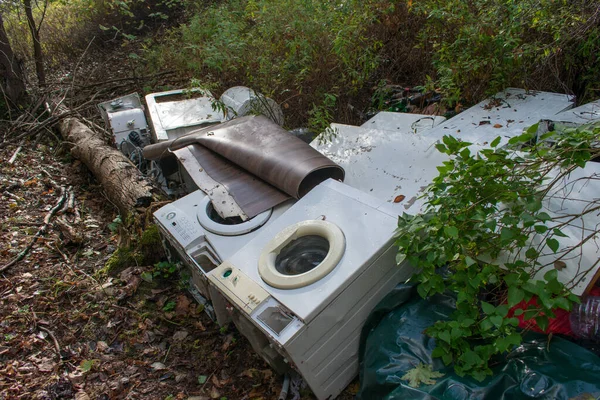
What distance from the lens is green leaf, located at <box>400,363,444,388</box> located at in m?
1.94

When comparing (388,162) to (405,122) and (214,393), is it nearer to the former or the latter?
(405,122)

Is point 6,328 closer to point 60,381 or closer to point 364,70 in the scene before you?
point 60,381

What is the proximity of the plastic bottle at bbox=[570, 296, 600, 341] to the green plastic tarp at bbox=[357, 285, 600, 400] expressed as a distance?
0.36 ft

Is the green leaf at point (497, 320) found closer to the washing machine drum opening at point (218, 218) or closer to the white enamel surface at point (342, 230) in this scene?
the white enamel surface at point (342, 230)

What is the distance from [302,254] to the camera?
262cm

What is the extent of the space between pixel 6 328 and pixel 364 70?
3.84 m

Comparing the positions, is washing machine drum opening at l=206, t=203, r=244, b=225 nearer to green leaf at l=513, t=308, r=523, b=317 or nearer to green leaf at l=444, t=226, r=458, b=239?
green leaf at l=444, t=226, r=458, b=239

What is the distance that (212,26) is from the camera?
21.5ft

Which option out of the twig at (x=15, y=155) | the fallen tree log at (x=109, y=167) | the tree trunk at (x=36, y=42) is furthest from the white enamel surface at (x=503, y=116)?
the tree trunk at (x=36, y=42)

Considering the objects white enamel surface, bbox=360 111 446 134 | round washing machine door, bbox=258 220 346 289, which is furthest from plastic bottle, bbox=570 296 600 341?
white enamel surface, bbox=360 111 446 134

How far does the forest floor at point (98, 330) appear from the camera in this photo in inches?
105

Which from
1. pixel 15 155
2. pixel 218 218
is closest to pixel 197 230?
pixel 218 218

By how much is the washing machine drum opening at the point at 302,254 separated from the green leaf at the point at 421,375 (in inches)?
31.3

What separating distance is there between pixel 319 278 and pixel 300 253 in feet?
1.47
